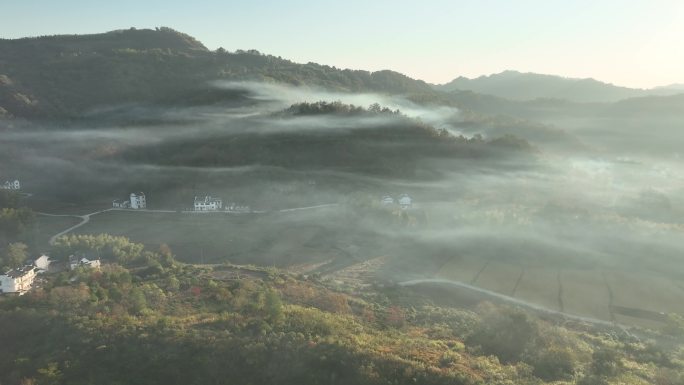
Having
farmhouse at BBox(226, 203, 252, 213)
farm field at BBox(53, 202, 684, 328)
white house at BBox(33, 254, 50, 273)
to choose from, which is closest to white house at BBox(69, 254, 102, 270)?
white house at BBox(33, 254, 50, 273)

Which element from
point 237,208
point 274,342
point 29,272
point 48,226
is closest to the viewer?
point 274,342

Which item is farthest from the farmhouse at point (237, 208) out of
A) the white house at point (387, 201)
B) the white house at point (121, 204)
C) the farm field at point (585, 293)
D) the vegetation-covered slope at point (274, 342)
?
the farm field at point (585, 293)

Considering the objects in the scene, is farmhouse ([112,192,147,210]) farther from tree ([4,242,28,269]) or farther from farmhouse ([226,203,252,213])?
tree ([4,242,28,269])

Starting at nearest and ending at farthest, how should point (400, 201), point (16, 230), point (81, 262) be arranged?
point (81, 262)
point (16, 230)
point (400, 201)

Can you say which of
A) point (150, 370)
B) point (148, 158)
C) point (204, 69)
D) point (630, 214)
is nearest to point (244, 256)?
point (150, 370)

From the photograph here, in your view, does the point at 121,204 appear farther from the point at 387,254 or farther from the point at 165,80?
the point at 165,80

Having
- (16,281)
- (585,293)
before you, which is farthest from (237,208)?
(585,293)

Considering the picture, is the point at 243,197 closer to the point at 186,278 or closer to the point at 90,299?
the point at 186,278
